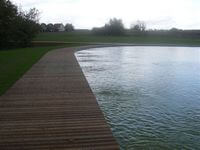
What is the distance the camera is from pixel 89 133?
397 cm

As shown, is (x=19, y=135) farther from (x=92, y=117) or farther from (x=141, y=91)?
(x=141, y=91)

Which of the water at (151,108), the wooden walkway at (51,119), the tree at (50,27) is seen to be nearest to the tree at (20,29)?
the water at (151,108)

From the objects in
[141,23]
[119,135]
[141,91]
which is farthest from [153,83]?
[141,23]

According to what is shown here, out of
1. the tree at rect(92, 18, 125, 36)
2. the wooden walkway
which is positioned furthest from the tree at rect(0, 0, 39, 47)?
the tree at rect(92, 18, 125, 36)

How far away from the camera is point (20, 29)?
25875mm

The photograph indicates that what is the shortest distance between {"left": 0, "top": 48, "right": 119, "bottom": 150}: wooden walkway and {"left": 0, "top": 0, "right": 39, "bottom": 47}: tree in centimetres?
1690

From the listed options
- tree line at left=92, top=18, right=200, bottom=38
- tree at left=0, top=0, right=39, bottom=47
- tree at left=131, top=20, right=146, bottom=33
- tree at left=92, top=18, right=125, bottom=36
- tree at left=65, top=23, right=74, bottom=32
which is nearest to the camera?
tree at left=0, top=0, right=39, bottom=47

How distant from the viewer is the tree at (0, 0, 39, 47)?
23.3 m

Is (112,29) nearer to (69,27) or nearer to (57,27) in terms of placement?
(57,27)

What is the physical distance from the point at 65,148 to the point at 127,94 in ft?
14.3

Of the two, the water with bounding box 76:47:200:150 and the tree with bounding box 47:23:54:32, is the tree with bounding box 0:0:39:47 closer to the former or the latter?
the water with bounding box 76:47:200:150

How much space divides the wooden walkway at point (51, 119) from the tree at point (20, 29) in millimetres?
16899

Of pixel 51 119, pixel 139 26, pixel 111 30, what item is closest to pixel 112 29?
pixel 111 30

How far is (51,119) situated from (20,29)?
22774 millimetres
